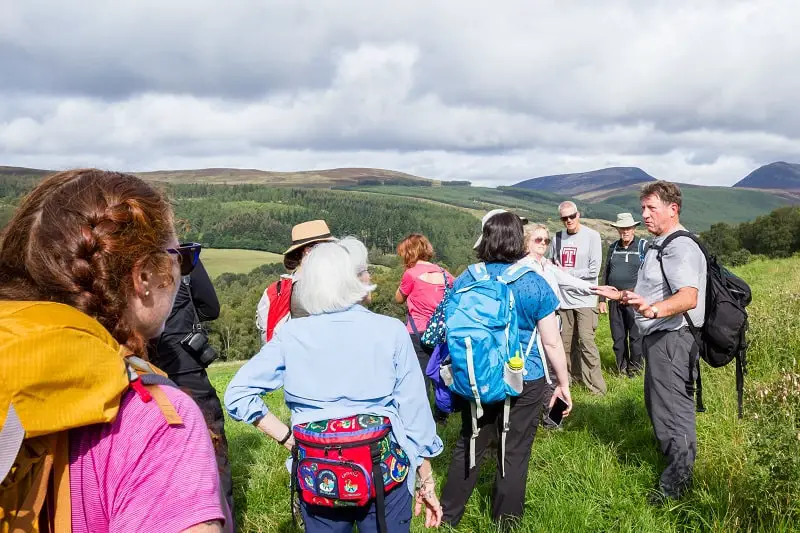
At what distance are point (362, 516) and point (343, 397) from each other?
630 mm

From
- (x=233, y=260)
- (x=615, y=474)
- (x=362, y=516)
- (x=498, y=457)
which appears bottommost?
(x=233, y=260)

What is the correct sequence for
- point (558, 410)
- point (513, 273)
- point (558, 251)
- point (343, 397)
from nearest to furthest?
point (343, 397) < point (513, 273) < point (558, 410) < point (558, 251)

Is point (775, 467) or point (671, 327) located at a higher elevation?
point (671, 327)

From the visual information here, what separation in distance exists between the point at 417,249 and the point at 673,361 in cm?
343

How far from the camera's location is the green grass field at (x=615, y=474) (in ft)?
10.8

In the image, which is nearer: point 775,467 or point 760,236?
point 775,467

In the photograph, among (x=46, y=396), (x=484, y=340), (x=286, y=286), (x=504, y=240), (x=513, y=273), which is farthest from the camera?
(x=286, y=286)

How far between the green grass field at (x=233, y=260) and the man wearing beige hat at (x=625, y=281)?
86080mm

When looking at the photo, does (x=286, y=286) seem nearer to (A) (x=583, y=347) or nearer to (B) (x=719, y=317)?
(B) (x=719, y=317)

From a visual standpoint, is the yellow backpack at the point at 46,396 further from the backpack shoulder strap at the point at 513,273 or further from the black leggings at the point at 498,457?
the black leggings at the point at 498,457

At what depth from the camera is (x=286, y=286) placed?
4.31 meters

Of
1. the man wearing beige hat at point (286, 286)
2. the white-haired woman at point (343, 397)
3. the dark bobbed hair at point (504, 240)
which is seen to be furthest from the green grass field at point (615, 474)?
the dark bobbed hair at point (504, 240)

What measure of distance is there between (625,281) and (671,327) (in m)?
3.87

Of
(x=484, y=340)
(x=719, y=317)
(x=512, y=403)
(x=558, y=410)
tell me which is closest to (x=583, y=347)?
(x=558, y=410)
